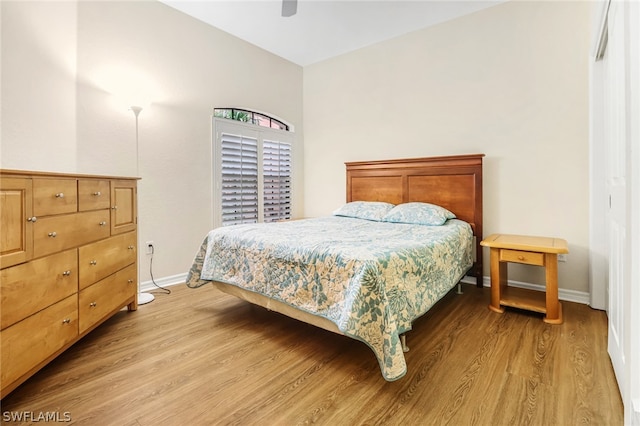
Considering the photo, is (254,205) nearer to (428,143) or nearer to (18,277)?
(428,143)

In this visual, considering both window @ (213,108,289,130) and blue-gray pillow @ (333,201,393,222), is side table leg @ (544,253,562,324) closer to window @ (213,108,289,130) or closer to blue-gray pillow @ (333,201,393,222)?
blue-gray pillow @ (333,201,393,222)

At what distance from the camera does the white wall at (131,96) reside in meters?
2.38

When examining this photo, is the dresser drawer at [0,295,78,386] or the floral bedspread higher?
the floral bedspread

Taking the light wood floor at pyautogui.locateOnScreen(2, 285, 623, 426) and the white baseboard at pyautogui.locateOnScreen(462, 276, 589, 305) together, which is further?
the white baseboard at pyautogui.locateOnScreen(462, 276, 589, 305)

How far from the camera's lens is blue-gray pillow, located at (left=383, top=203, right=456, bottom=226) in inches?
122

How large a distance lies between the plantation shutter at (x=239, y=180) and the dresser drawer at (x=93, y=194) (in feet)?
5.49

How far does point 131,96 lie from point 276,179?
2.09 m

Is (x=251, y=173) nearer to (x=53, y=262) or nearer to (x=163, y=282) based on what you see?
(x=163, y=282)

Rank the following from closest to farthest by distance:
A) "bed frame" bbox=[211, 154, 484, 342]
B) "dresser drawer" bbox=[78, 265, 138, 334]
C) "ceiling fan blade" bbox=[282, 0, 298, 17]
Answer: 1. "dresser drawer" bbox=[78, 265, 138, 334]
2. "ceiling fan blade" bbox=[282, 0, 298, 17]
3. "bed frame" bbox=[211, 154, 484, 342]

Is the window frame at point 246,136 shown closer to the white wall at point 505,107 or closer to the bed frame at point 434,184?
the white wall at point 505,107

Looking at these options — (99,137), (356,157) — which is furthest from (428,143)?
(99,137)

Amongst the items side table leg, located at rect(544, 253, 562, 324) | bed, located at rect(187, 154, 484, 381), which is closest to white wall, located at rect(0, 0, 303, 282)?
bed, located at rect(187, 154, 484, 381)

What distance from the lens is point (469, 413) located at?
1.42 metres

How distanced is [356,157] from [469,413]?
340cm
